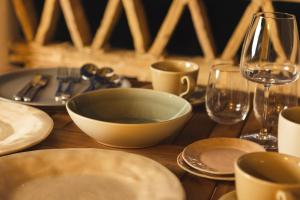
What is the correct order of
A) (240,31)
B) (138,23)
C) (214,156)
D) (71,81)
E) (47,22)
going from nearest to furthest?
(214,156) → (71,81) → (240,31) → (138,23) → (47,22)

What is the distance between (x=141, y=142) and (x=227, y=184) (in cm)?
16

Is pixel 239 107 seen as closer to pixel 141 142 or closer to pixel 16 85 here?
pixel 141 142

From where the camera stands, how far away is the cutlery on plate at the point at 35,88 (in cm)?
107

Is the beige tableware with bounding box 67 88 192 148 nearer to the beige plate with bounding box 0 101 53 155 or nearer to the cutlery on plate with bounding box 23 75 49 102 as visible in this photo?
the beige plate with bounding box 0 101 53 155

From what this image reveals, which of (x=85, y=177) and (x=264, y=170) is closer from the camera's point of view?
(x=264, y=170)

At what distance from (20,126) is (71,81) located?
0.28m

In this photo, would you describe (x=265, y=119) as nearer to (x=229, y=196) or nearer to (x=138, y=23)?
(x=229, y=196)

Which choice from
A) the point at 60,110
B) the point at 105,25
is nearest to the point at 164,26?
the point at 105,25

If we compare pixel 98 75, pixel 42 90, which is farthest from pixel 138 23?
pixel 42 90

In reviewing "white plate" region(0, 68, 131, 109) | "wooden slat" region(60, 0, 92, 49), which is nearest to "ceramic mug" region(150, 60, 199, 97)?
"white plate" region(0, 68, 131, 109)

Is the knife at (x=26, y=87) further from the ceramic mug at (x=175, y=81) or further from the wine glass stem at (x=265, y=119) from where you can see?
the wine glass stem at (x=265, y=119)

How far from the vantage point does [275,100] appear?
98cm

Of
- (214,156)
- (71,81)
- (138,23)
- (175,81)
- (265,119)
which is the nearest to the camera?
(214,156)

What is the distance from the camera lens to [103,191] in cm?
73
